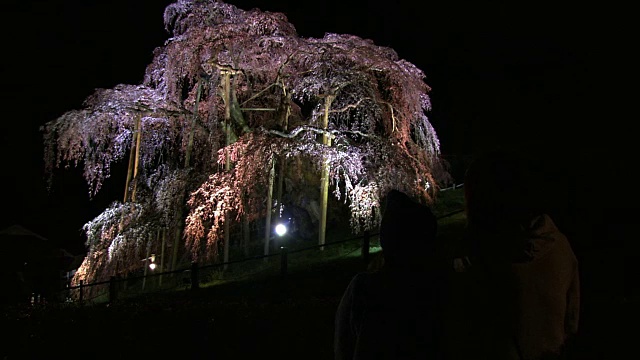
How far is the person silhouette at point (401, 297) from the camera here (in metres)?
1.65

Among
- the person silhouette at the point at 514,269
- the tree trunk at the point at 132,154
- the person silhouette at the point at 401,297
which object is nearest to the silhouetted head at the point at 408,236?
the person silhouette at the point at 401,297

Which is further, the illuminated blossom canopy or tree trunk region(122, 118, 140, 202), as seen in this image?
tree trunk region(122, 118, 140, 202)

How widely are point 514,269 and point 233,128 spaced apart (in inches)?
480

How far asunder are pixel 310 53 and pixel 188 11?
3.58 meters

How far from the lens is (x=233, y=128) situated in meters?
13.3

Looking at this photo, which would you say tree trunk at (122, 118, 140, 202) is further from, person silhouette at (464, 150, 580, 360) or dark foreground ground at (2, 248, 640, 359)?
person silhouette at (464, 150, 580, 360)

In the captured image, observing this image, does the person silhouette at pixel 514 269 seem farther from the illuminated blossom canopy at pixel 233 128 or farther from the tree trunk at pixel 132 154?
the tree trunk at pixel 132 154

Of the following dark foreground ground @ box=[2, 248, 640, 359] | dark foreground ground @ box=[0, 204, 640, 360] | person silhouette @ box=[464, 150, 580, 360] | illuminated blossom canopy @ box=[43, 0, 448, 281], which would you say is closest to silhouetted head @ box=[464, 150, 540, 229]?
person silhouette @ box=[464, 150, 580, 360]

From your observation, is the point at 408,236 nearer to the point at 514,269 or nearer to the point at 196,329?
the point at 514,269

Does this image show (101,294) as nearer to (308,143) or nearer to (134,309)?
(308,143)

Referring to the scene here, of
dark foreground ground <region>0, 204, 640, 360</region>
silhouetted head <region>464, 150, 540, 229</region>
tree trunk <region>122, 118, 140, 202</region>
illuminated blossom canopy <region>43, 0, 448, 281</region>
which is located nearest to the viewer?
silhouetted head <region>464, 150, 540, 229</region>

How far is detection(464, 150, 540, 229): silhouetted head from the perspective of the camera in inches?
72.4

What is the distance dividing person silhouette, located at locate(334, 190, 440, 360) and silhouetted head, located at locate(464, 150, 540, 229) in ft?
0.91

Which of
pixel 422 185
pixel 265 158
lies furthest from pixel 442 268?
pixel 422 185
